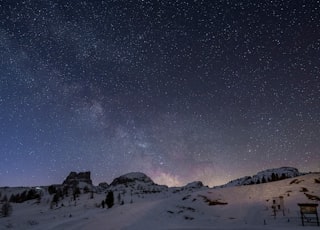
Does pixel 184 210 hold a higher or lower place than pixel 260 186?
lower

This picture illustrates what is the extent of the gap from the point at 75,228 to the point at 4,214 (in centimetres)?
7557

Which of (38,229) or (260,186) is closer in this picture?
(38,229)

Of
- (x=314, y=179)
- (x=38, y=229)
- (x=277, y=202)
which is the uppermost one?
(x=314, y=179)

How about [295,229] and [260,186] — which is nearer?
[295,229]

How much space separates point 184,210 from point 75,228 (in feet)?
84.8

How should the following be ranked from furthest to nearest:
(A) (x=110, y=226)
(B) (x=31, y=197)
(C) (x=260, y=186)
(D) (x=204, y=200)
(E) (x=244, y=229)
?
1. (B) (x=31, y=197)
2. (C) (x=260, y=186)
3. (D) (x=204, y=200)
4. (A) (x=110, y=226)
5. (E) (x=244, y=229)

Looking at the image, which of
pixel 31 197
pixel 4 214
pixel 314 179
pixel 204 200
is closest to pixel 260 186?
pixel 314 179

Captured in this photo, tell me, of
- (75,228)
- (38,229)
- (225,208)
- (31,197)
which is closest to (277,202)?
(225,208)

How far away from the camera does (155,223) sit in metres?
51.8

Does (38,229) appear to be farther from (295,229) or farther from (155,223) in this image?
(295,229)

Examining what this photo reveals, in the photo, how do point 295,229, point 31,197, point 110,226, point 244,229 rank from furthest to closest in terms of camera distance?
point 31,197 → point 110,226 → point 244,229 → point 295,229

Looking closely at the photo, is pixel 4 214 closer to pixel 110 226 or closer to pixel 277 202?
pixel 110 226

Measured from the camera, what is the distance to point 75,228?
49.0 metres

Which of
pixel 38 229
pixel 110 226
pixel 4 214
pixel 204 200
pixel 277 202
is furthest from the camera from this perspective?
pixel 4 214
